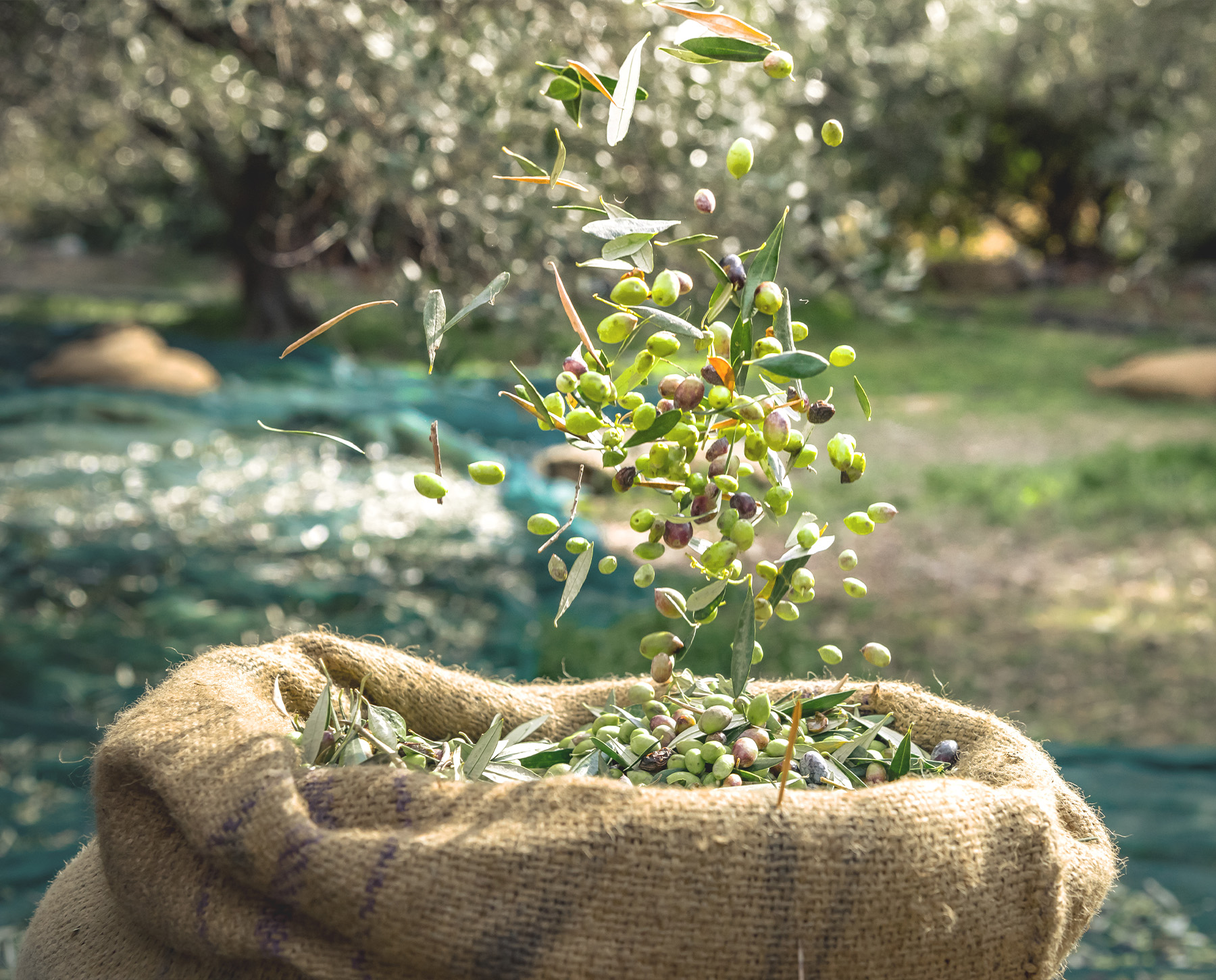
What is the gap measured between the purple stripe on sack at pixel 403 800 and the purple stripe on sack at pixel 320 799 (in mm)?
69

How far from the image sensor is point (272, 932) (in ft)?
3.86

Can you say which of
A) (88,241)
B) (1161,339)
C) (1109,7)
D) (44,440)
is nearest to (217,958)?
(44,440)

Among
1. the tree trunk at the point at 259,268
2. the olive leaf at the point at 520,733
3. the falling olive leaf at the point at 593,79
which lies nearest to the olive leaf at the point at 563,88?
the falling olive leaf at the point at 593,79

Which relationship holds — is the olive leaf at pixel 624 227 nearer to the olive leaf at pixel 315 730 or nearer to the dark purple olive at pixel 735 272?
the dark purple olive at pixel 735 272

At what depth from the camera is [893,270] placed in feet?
14.3

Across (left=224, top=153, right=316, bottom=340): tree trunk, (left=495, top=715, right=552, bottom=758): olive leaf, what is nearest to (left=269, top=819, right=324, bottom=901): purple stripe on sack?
(left=495, top=715, right=552, bottom=758): olive leaf

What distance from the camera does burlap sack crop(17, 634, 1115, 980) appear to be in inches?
45.0

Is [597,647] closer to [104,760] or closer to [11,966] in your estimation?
[11,966]

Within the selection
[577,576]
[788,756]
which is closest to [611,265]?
[577,576]

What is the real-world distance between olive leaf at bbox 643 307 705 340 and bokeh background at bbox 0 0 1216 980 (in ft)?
1.03

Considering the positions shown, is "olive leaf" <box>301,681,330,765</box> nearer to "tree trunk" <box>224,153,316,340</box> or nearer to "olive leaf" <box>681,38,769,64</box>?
"olive leaf" <box>681,38,769,64</box>

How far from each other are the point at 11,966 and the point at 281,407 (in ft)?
22.8

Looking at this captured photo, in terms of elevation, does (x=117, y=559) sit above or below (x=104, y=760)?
below

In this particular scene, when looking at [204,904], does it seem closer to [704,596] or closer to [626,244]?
[704,596]
